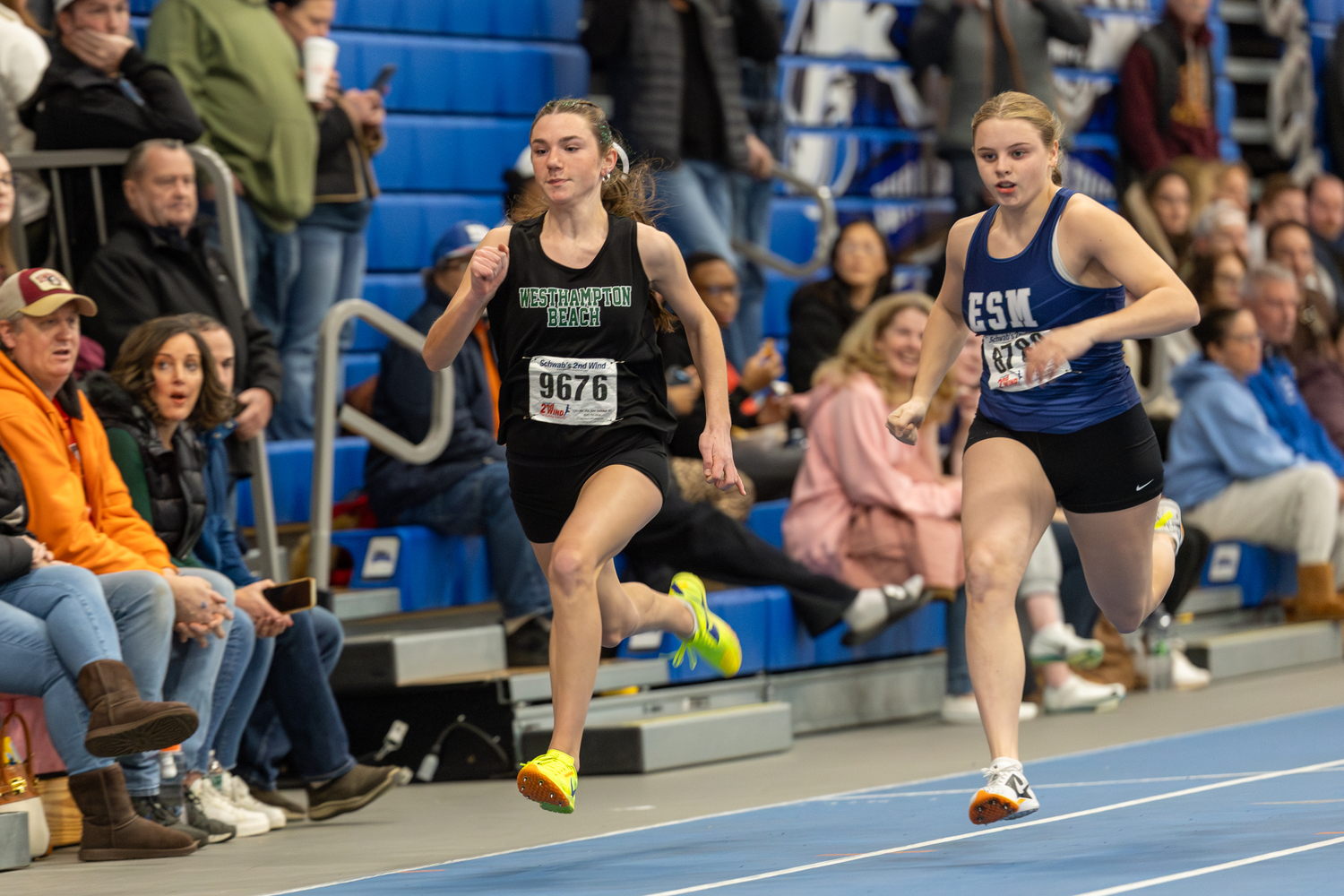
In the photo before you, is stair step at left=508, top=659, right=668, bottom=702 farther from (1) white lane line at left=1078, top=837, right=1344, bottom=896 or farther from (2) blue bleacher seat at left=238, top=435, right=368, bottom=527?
(1) white lane line at left=1078, top=837, right=1344, bottom=896

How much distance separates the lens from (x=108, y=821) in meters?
5.31

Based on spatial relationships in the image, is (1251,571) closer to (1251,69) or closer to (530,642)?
(530,642)

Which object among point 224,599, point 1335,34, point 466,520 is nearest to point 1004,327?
point 224,599

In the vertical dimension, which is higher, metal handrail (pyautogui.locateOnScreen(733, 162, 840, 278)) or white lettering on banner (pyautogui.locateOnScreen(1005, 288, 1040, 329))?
metal handrail (pyautogui.locateOnScreen(733, 162, 840, 278))

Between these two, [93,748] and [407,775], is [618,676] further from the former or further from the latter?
[93,748]

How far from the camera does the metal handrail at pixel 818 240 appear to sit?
9.41 meters

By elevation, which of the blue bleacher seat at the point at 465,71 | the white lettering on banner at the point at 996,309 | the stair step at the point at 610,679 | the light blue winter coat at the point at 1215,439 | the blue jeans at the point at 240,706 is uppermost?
the blue bleacher seat at the point at 465,71

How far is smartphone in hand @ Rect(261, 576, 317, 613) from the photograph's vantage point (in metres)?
5.96

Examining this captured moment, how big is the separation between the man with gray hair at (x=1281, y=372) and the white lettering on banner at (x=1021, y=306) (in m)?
4.92

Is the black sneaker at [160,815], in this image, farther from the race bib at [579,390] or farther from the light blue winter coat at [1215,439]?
the light blue winter coat at [1215,439]

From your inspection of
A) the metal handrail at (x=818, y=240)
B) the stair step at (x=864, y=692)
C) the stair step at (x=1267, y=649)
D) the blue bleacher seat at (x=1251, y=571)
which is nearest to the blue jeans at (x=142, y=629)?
the stair step at (x=864, y=692)

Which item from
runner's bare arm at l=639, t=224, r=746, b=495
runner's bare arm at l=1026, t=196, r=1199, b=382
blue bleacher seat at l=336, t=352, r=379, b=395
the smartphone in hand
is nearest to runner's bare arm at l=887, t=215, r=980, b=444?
runner's bare arm at l=1026, t=196, r=1199, b=382

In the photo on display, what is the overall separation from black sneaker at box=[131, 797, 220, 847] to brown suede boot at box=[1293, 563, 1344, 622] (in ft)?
18.9

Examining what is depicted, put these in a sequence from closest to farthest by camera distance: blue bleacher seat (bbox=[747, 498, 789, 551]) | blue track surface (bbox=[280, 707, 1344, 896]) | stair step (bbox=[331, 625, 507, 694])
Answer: blue track surface (bbox=[280, 707, 1344, 896]), stair step (bbox=[331, 625, 507, 694]), blue bleacher seat (bbox=[747, 498, 789, 551])
